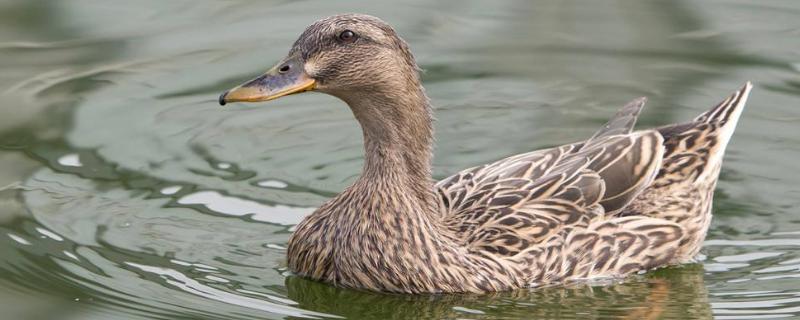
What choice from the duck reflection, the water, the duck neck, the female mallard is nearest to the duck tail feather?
the female mallard

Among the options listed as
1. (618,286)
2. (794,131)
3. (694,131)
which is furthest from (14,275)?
(794,131)

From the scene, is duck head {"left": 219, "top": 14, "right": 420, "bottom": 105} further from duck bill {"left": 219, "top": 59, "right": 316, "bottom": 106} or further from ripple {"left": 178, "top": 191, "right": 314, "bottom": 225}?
ripple {"left": 178, "top": 191, "right": 314, "bottom": 225}

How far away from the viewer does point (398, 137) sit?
32.4 feet

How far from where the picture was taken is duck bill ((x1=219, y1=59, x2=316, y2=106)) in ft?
30.0

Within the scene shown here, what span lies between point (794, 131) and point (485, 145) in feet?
7.06

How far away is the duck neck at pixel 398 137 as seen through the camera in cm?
968

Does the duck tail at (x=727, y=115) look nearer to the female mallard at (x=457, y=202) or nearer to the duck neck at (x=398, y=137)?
the female mallard at (x=457, y=202)

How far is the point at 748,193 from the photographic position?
11.5 m

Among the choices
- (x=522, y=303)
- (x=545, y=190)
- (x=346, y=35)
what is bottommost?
(x=522, y=303)

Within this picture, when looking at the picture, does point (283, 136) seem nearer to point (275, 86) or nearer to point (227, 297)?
point (227, 297)

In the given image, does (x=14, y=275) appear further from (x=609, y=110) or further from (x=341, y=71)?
(x=609, y=110)

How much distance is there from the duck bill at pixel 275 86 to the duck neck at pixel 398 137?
436 mm

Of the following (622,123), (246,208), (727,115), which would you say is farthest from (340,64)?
(727,115)

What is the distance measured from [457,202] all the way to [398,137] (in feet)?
2.87
